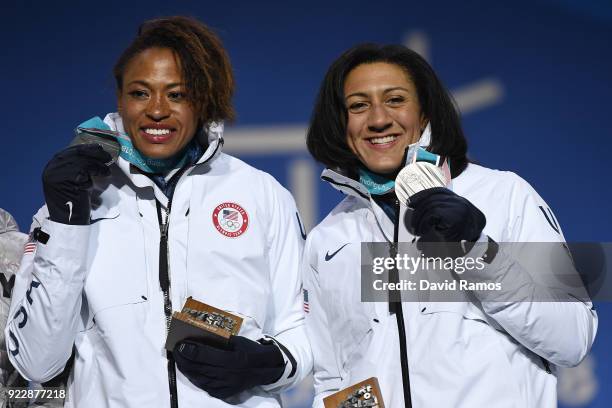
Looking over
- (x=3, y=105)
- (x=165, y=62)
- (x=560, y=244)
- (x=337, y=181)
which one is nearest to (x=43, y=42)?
(x=3, y=105)

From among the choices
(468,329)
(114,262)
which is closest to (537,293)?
(468,329)

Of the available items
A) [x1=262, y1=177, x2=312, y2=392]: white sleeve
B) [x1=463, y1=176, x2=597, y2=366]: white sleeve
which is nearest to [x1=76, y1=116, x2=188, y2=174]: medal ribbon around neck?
[x1=262, y1=177, x2=312, y2=392]: white sleeve

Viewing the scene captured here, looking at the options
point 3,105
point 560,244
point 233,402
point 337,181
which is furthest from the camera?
point 3,105

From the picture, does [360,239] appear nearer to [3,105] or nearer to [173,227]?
[173,227]

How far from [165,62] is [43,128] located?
118 centimetres

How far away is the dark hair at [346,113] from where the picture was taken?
2.04m

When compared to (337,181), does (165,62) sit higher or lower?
higher

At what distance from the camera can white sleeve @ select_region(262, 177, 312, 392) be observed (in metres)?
2.06

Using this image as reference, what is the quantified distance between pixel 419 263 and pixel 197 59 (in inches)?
26.1

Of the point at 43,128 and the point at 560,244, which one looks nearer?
the point at 560,244

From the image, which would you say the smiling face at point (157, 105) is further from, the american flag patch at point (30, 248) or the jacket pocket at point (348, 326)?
the jacket pocket at point (348, 326)

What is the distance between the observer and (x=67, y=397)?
2.02 metres

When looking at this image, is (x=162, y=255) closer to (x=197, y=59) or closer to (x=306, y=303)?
(x=306, y=303)

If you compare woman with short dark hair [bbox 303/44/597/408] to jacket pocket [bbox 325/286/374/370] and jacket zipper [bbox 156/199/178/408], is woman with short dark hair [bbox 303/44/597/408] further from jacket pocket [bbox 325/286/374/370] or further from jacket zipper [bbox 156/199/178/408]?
jacket zipper [bbox 156/199/178/408]
